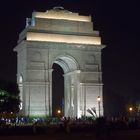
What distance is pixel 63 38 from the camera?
7075 cm

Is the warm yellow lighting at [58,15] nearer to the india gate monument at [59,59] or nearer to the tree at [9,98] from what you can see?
the india gate monument at [59,59]

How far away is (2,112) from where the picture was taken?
63.5 metres

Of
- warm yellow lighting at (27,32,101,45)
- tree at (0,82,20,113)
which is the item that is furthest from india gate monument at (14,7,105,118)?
tree at (0,82,20,113)

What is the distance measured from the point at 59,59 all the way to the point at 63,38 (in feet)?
15.4

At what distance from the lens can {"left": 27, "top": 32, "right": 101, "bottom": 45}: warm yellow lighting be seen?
227 feet

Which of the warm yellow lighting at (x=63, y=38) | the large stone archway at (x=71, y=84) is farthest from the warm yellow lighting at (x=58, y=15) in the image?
the large stone archway at (x=71, y=84)

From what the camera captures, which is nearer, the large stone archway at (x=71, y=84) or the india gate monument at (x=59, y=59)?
the india gate monument at (x=59, y=59)

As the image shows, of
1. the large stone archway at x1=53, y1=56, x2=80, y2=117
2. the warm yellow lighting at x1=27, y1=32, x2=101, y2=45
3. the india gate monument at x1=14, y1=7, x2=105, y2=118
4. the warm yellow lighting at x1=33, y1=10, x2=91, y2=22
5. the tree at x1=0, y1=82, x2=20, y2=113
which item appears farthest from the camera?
the large stone archway at x1=53, y1=56, x2=80, y2=117

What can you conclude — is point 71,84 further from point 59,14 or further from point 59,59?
point 59,14

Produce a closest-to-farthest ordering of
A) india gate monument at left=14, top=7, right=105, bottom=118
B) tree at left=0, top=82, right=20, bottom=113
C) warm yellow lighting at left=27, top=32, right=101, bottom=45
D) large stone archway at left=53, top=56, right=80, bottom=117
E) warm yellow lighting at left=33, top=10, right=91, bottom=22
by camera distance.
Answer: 1. tree at left=0, top=82, right=20, bottom=113
2. india gate monument at left=14, top=7, right=105, bottom=118
3. warm yellow lighting at left=27, top=32, right=101, bottom=45
4. warm yellow lighting at left=33, top=10, right=91, bottom=22
5. large stone archway at left=53, top=56, right=80, bottom=117

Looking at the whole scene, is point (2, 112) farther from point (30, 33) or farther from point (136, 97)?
point (136, 97)

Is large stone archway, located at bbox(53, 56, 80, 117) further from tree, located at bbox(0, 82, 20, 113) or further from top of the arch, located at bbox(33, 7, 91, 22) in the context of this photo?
tree, located at bbox(0, 82, 20, 113)

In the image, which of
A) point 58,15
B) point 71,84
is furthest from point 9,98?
point 58,15

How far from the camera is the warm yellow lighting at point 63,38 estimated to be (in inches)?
2729
